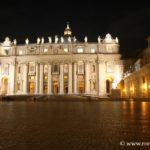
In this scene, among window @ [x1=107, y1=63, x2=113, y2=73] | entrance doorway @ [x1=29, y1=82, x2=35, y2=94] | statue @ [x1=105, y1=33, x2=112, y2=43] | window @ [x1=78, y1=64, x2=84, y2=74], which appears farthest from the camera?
entrance doorway @ [x1=29, y1=82, x2=35, y2=94]

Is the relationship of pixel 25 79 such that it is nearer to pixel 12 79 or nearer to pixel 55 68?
pixel 12 79

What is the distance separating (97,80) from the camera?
7331 centimetres

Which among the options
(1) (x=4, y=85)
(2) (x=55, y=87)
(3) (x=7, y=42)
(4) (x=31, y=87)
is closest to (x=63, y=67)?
(2) (x=55, y=87)

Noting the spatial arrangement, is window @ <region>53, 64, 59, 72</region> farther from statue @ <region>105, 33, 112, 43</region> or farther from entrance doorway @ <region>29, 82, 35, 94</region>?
statue @ <region>105, 33, 112, 43</region>

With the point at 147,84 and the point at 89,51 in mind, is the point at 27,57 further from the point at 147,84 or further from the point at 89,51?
the point at 147,84

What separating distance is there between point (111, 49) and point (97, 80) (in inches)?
402

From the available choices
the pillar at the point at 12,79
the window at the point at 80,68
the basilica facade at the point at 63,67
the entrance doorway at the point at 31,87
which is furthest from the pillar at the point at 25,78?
the window at the point at 80,68

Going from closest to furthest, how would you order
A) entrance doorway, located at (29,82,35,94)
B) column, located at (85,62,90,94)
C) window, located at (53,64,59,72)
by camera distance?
column, located at (85,62,90,94), window, located at (53,64,59,72), entrance doorway, located at (29,82,35,94)

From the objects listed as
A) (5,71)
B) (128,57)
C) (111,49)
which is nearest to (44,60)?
(5,71)

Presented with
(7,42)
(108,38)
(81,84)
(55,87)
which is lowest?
(55,87)

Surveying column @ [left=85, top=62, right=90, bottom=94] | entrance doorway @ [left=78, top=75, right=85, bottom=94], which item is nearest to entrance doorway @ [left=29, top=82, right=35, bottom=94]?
entrance doorway @ [left=78, top=75, right=85, bottom=94]

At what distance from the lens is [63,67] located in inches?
2931

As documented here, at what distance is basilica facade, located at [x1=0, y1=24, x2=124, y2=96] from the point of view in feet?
241

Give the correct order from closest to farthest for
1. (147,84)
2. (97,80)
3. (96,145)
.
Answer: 1. (96,145)
2. (147,84)
3. (97,80)
